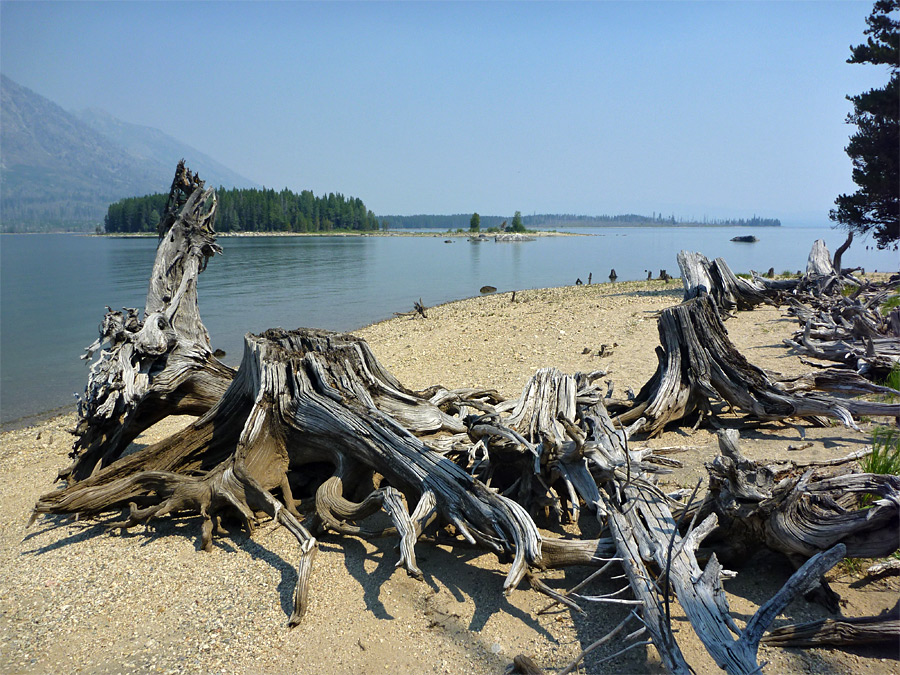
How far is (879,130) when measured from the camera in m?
17.3

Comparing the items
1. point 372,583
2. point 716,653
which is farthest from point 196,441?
point 716,653

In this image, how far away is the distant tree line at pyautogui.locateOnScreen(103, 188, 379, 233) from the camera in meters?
123

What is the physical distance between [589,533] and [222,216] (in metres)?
133

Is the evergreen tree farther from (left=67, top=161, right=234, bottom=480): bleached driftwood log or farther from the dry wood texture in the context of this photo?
(left=67, top=161, right=234, bottom=480): bleached driftwood log

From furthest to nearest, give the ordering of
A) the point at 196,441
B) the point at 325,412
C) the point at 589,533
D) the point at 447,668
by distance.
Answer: the point at 196,441 < the point at 325,412 < the point at 589,533 < the point at 447,668

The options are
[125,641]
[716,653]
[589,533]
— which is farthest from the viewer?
[589,533]

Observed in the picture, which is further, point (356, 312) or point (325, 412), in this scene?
point (356, 312)

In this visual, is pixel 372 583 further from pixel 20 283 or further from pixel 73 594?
pixel 20 283

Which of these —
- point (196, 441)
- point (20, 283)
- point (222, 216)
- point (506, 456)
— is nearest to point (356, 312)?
point (196, 441)

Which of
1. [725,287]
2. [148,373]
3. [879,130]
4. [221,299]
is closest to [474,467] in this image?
[148,373]

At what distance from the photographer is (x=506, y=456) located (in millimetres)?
4387

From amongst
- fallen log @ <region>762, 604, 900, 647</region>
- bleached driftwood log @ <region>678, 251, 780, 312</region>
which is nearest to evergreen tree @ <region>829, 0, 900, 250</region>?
bleached driftwood log @ <region>678, 251, 780, 312</region>

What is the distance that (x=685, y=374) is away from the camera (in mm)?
6336

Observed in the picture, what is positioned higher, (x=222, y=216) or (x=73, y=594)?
(x=222, y=216)
